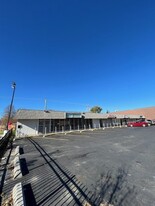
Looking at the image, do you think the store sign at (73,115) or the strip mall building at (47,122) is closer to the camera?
the strip mall building at (47,122)

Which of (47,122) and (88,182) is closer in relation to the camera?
(88,182)

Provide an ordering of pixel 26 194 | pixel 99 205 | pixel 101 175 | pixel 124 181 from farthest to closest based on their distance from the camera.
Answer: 1. pixel 101 175
2. pixel 124 181
3. pixel 26 194
4. pixel 99 205

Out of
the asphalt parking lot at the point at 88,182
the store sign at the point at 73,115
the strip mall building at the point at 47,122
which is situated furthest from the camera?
the store sign at the point at 73,115

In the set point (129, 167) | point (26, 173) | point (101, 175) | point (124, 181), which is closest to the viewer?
point (124, 181)

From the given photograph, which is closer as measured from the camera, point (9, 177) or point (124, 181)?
point (124, 181)

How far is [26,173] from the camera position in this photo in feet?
18.6

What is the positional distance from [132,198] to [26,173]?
4.11 meters

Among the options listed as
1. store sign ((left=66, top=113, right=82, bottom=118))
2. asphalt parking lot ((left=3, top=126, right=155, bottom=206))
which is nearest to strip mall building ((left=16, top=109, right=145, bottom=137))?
store sign ((left=66, top=113, right=82, bottom=118))

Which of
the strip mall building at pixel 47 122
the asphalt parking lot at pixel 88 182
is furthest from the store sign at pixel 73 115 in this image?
the asphalt parking lot at pixel 88 182

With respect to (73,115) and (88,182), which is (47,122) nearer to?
(73,115)

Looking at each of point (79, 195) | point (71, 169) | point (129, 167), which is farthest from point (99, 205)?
point (129, 167)

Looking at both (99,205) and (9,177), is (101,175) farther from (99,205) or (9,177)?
(9,177)

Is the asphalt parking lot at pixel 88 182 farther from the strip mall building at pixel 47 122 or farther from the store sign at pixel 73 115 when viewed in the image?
the store sign at pixel 73 115

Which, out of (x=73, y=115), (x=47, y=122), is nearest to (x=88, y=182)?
(x=47, y=122)
